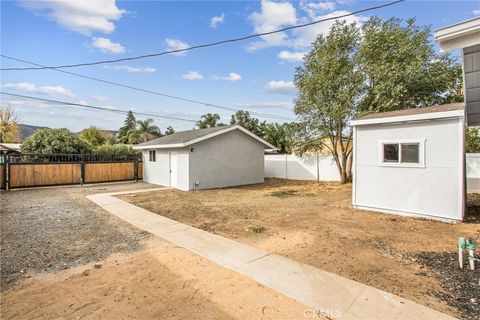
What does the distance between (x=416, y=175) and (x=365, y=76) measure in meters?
8.72

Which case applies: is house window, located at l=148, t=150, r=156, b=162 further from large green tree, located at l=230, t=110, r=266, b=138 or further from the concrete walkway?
large green tree, located at l=230, t=110, r=266, b=138

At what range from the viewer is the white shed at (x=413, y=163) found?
6738 mm

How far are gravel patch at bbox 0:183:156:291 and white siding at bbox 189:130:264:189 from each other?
562 cm

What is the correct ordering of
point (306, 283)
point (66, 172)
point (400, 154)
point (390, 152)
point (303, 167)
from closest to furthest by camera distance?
point (306, 283) → point (400, 154) → point (390, 152) → point (66, 172) → point (303, 167)

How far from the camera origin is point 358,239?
5531 millimetres

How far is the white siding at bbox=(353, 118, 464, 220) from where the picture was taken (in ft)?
22.1

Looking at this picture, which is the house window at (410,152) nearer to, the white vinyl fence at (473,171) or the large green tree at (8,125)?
the white vinyl fence at (473,171)

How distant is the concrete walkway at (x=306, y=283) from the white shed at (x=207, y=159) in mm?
7829

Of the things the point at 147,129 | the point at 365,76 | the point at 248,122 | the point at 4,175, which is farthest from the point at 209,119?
the point at 4,175

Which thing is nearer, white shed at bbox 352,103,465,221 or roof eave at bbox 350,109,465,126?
roof eave at bbox 350,109,465,126

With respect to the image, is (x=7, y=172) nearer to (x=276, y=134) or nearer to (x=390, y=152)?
(x=390, y=152)

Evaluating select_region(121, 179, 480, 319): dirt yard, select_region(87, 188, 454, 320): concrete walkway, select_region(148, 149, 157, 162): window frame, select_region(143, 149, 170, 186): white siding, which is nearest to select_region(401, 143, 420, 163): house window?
select_region(121, 179, 480, 319): dirt yard

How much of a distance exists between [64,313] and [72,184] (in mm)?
14095

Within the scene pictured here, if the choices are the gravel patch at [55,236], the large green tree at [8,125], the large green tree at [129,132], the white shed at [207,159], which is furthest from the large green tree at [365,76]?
the large green tree at [8,125]
